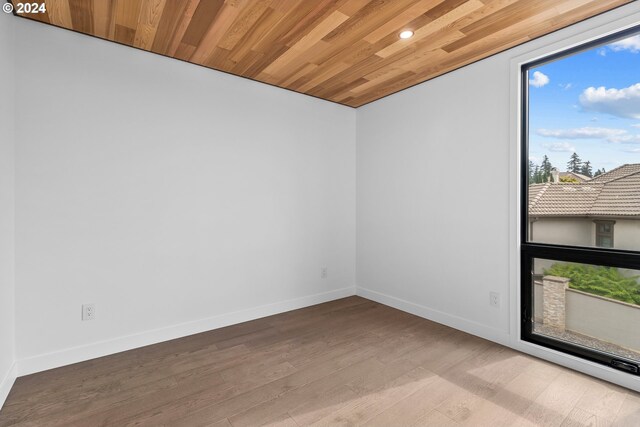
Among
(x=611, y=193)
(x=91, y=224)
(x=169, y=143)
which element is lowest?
(x=91, y=224)

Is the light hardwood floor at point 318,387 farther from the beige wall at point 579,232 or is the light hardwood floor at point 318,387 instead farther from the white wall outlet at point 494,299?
the beige wall at point 579,232

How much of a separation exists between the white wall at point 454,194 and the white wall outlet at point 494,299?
34 mm

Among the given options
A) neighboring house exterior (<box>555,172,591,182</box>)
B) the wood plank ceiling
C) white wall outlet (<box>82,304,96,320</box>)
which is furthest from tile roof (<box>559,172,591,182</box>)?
white wall outlet (<box>82,304,96,320</box>)

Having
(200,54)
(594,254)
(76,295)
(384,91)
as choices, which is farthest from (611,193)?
(76,295)

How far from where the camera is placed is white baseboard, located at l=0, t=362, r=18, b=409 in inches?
73.5

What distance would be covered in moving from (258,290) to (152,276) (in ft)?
3.40

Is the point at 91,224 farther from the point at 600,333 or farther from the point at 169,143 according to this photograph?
the point at 600,333

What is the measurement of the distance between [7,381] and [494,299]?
358 centimetres

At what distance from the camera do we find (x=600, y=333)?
7.38ft

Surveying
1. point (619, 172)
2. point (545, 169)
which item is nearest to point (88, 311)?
point (545, 169)

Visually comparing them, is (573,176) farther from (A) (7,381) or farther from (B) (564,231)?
(A) (7,381)

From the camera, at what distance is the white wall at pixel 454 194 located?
2572 mm

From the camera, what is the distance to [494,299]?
2730mm

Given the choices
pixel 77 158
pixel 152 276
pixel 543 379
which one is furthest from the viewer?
pixel 152 276
